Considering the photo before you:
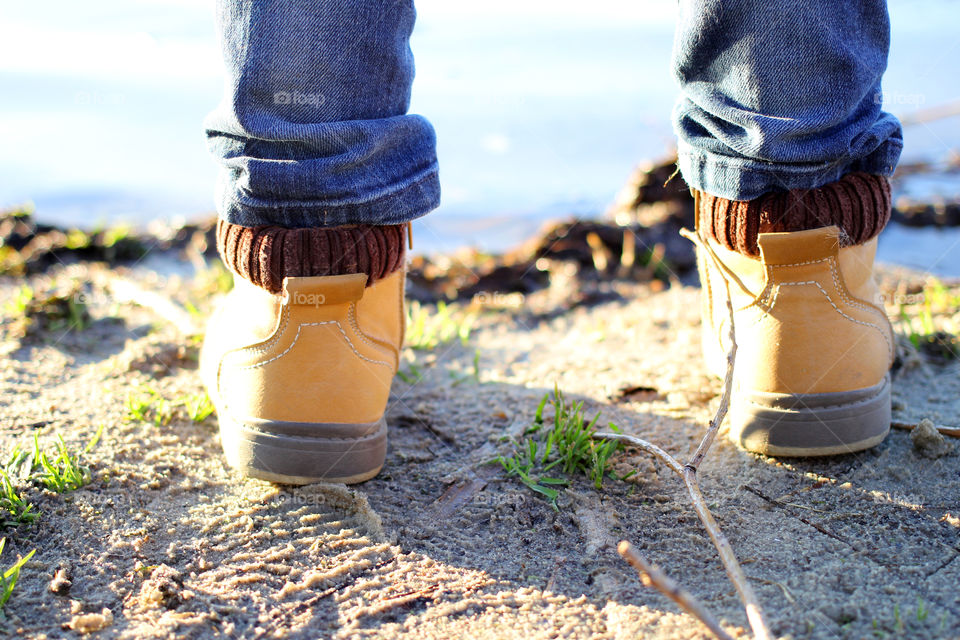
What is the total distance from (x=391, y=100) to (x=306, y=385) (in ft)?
2.01

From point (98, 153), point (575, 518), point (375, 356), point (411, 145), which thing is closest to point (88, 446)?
point (375, 356)

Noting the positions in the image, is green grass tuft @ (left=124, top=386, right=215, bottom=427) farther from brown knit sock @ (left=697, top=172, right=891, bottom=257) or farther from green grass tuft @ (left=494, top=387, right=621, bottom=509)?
brown knit sock @ (left=697, top=172, right=891, bottom=257)

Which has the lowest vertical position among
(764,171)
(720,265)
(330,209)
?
(720,265)

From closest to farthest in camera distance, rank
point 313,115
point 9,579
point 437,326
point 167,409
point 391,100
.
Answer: point 9,579 < point 313,115 < point 391,100 < point 167,409 < point 437,326

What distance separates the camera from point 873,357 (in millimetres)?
1661

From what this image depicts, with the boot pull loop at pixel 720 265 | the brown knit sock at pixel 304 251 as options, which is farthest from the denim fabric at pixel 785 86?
the brown knit sock at pixel 304 251

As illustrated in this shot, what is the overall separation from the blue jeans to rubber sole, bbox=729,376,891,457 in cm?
45

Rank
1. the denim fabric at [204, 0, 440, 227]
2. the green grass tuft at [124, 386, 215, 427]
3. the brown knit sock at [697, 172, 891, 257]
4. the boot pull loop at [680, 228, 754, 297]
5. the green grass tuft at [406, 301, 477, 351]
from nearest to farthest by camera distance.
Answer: the denim fabric at [204, 0, 440, 227]
the brown knit sock at [697, 172, 891, 257]
the boot pull loop at [680, 228, 754, 297]
the green grass tuft at [124, 386, 215, 427]
the green grass tuft at [406, 301, 477, 351]

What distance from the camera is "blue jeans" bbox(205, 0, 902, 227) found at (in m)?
1.45

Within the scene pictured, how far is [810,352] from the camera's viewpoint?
163cm

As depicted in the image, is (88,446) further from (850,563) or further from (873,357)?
(873,357)

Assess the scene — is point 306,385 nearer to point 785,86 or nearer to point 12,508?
point 12,508

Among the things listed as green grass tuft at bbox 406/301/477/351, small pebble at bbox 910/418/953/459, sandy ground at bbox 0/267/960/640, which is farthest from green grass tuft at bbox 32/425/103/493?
small pebble at bbox 910/418/953/459

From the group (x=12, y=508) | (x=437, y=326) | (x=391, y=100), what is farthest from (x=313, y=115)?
(x=437, y=326)
